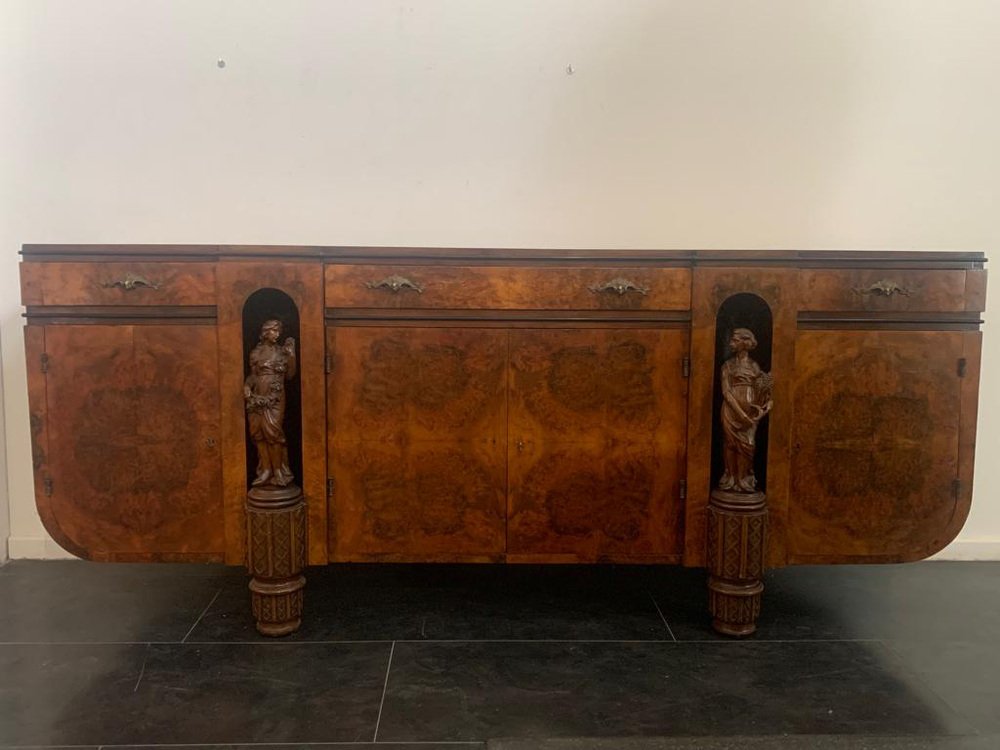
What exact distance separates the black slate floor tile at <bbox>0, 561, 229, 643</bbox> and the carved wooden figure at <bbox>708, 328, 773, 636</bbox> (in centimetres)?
161

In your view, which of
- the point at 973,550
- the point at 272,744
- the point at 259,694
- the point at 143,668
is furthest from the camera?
the point at 973,550

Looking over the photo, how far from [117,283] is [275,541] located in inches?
32.6

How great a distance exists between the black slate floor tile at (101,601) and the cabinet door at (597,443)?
113 centimetres

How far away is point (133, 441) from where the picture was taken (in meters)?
2.04

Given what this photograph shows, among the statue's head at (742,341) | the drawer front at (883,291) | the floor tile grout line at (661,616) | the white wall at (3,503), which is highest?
the drawer front at (883,291)

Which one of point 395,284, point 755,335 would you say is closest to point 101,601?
point 395,284

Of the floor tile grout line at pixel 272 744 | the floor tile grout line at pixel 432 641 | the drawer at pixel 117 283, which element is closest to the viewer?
the floor tile grout line at pixel 272 744

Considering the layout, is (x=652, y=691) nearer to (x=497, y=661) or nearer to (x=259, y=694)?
(x=497, y=661)

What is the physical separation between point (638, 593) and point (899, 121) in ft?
6.58

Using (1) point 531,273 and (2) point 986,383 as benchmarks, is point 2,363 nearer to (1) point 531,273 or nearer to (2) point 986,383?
(1) point 531,273

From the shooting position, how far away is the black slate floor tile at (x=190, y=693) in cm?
166

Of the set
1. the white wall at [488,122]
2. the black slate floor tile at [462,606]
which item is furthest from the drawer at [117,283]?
the black slate floor tile at [462,606]

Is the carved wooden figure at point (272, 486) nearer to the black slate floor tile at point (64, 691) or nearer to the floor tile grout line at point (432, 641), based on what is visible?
the floor tile grout line at point (432, 641)

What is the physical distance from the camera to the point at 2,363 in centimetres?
271
